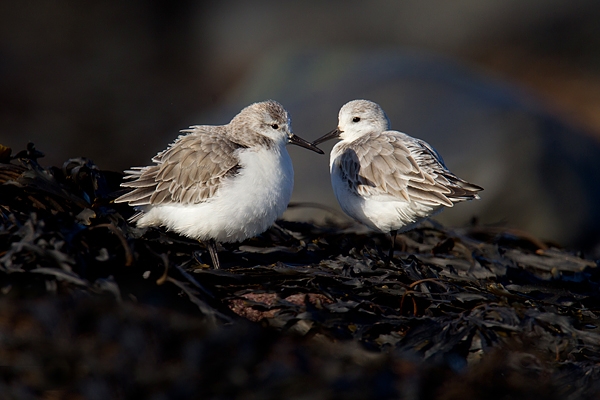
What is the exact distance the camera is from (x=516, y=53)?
963 cm

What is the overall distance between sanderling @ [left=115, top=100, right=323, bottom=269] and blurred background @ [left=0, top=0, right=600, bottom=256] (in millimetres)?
2021

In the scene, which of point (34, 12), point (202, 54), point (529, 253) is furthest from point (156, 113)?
point (529, 253)

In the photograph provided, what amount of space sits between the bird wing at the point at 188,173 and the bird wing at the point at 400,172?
86cm

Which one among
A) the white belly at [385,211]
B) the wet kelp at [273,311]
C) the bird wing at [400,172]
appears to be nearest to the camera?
the wet kelp at [273,311]

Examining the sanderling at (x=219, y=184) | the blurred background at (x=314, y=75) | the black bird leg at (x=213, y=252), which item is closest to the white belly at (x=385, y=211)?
the sanderling at (x=219, y=184)

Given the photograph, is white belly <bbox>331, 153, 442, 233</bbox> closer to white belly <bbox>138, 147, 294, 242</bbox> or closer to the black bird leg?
white belly <bbox>138, 147, 294, 242</bbox>

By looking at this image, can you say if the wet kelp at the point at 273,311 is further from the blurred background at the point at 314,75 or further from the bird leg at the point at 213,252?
the blurred background at the point at 314,75

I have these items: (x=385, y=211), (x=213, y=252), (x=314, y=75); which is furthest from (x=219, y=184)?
(x=314, y=75)

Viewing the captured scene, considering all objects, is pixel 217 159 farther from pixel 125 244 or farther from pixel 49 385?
pixel 49 385

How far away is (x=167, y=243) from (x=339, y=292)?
3.52ft

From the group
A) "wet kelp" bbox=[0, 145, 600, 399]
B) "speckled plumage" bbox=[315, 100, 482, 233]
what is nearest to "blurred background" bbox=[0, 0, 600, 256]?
"speckled plumage" bbox=[315, 100, 482, 233]

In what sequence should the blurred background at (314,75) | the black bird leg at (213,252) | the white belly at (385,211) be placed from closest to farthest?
the black bird leg at (213,252), the white belly at (385,211), the blurred background at (314,75)

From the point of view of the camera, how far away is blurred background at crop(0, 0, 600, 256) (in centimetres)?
594

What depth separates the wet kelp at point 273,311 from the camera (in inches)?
73.4
